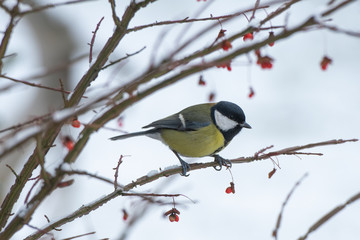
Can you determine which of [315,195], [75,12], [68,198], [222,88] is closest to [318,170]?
[315,195]

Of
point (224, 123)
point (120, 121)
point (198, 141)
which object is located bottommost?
point (120, 121)

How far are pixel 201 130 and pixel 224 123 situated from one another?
143 millimetres

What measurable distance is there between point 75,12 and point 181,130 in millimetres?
4158

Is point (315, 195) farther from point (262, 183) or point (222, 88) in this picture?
point (222, 88)

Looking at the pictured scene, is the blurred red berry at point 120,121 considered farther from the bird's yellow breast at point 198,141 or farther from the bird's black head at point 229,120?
the bird's black head at point 229,120

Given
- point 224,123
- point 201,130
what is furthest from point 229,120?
point 201,130

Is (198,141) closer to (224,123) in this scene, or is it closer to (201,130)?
(201,130)

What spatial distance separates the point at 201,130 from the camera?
2.77 meters

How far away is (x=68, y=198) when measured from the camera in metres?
5.17

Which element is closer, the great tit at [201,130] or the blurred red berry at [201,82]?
the blurred red berry at [201,82]

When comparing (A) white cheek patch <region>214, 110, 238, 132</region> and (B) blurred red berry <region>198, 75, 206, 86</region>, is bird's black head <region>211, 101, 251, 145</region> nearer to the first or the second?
(A) white cheek patch <region>214, 110, 238, 132</region>

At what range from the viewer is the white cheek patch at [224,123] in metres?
2.77

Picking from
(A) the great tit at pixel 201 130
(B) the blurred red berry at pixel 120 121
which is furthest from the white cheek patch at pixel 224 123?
(B) the blurred red berry at pixel 120 121

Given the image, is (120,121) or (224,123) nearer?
(120,121)
